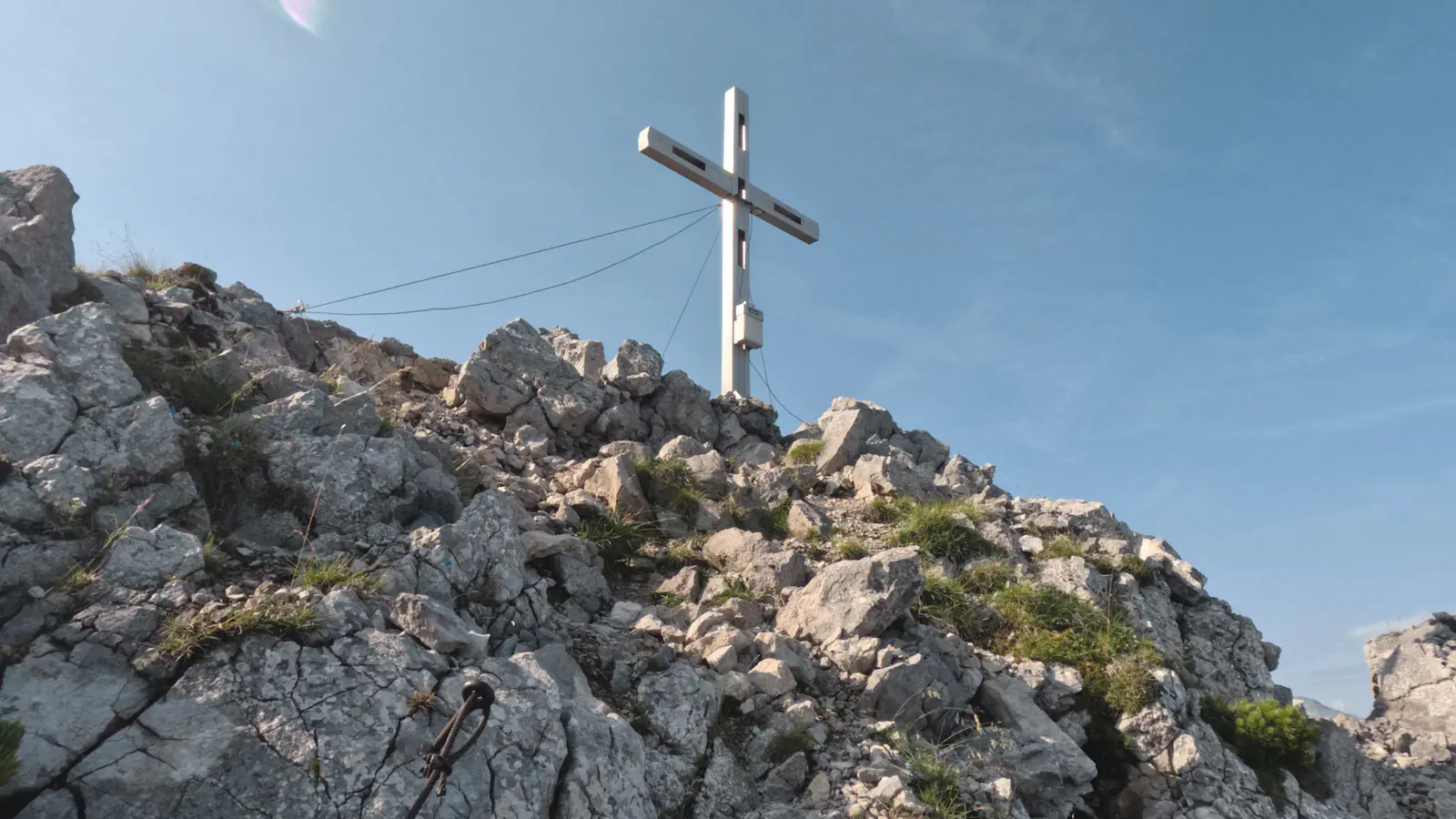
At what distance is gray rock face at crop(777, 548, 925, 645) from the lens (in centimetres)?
834

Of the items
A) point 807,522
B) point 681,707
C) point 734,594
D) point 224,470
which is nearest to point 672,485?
point 807,522

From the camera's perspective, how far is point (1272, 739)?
Answer: 8.74 metres

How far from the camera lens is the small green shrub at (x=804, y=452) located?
1412cm

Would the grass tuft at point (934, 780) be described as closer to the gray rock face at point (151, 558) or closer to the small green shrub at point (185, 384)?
the gray rock face at point (151, 558)

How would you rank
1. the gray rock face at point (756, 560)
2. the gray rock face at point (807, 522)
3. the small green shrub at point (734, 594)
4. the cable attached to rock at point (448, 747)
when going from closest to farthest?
the cable attached to rock at point (448, 747)
the small green shrub at point (734, 594)
the gray rock face at point (756, 560)
the gray rock face at point (807, 522)

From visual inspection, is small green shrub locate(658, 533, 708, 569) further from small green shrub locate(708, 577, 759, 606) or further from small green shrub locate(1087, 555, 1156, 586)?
small green shrub locate(1087, 555, 1156, 586)

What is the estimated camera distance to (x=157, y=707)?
195 inches

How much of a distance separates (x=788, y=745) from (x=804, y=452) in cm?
752

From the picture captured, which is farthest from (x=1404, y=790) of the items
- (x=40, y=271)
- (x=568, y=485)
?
(x=40, y=271)

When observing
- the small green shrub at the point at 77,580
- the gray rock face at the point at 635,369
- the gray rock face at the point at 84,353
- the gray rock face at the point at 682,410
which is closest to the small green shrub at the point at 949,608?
the gray rock face at the point at 682,410

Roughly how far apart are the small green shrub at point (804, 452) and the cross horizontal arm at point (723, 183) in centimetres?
579

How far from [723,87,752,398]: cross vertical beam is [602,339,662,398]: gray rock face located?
2.10 meters

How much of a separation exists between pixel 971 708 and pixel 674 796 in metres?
3.06

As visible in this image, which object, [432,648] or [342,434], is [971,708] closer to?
[432,648]
